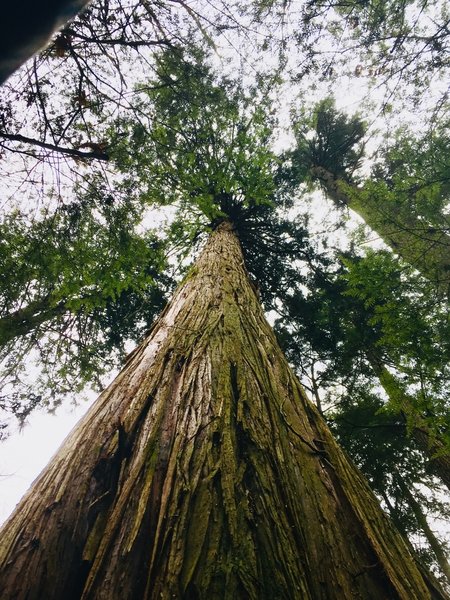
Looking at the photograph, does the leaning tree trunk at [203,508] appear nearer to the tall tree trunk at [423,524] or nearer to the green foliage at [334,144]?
the tall tree trunk at [423,524]

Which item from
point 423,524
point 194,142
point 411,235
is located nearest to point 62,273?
point 194,142

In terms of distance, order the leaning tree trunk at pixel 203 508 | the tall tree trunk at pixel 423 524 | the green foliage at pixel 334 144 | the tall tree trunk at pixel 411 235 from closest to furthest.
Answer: the leaning tree trunk at pixel 203 508 → the tall tree trunk at pixel 411 235 → the tall tree trunk at pixel 423 524 → the green foliage at pixel 334 144

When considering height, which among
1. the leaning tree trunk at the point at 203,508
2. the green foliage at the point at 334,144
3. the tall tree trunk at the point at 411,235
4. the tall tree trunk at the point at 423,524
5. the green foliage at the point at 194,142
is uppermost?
the green foliage at the point at 334,144

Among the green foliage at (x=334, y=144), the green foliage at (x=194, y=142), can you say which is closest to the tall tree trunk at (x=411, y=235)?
the green foliage at (x=194, y=142)

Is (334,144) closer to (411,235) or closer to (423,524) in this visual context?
(411,235)

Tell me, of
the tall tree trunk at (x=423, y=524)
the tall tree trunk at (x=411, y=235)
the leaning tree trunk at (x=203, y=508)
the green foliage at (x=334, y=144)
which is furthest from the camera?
the green foliage at (x=334, y=144)

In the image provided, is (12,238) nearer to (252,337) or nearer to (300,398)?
(252,337)

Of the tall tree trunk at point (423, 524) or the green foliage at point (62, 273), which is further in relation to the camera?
the tall tree trunk at point (423, 524)

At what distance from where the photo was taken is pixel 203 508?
1019mm

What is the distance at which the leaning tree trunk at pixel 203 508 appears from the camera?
2.94 ft

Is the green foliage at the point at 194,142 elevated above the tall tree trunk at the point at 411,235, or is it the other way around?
the green foliage at the point at 194,142

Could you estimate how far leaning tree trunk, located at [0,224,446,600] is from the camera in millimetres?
896

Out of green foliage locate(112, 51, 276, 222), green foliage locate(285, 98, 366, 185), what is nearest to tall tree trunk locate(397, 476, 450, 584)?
green foliage locate(112, 51, 276, 222)

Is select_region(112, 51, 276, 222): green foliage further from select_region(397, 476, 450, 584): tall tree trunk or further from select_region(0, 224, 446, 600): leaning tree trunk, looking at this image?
select_region(397, 476, 450, 584): tall tree trunk
